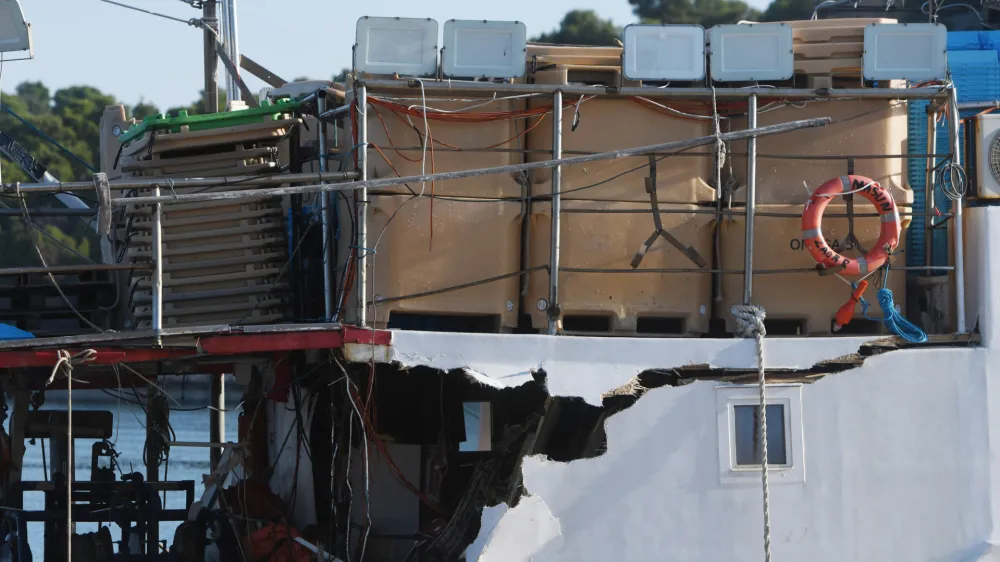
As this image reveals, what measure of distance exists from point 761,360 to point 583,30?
167 feet

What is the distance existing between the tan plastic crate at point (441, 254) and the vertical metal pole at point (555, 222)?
1.13ft

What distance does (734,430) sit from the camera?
725 cm

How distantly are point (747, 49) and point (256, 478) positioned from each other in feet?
15.6

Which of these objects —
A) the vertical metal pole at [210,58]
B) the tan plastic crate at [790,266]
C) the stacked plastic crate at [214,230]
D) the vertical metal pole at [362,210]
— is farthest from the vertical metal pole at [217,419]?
the tan plastic crate at [790,266]

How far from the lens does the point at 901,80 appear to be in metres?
7.69

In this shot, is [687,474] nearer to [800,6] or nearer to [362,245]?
[362,245]

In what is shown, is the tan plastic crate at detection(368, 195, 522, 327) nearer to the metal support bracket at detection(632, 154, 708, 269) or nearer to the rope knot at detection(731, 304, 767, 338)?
the metal support bracket at detection(632, 154, 708, 269)

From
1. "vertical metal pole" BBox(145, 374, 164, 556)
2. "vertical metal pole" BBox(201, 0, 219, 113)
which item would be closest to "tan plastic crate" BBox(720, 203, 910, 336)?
"vertical metal pole" BBox(145, 374, 164, 556)

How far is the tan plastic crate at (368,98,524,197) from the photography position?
735 cm

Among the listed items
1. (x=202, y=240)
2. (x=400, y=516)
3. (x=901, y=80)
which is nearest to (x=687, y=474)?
(x=400, y=516)

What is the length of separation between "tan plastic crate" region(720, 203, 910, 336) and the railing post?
226 centimetres

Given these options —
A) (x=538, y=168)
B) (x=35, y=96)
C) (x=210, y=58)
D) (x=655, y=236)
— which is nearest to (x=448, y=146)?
(x=538, y=168)

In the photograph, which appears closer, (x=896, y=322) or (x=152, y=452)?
(x=896, y=322)

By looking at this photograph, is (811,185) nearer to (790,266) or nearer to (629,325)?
(790,266)
